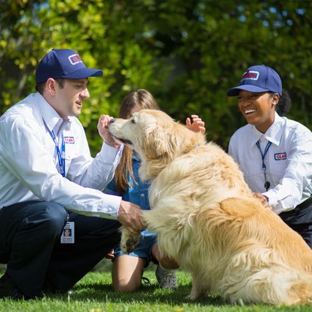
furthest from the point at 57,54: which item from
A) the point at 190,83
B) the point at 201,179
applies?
the point at 190,83

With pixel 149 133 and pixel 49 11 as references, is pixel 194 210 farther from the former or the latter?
pixel 49 11

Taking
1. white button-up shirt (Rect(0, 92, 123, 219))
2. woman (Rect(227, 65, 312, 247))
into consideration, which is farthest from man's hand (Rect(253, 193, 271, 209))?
white button-up shirt (Rect(0, 92, 123, 219))

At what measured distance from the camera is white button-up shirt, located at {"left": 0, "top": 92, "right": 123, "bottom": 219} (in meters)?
4.80

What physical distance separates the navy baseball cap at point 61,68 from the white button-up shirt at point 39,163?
0.63ft

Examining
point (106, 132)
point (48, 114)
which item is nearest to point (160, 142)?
point (106, 132)

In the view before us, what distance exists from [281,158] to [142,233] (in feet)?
4.43

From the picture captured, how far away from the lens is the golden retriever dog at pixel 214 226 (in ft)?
14.4

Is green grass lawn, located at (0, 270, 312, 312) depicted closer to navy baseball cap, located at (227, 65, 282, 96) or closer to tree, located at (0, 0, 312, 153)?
navy baseball cap, located at (227, 65, 282, 96)

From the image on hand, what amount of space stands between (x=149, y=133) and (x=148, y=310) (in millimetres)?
1348

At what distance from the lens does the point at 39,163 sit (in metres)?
4.80

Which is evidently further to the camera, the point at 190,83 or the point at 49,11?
the point at 190,83

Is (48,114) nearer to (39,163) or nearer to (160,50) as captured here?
(39,163)

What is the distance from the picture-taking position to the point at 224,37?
9289 mm

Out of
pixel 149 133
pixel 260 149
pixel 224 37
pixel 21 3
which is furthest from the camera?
pixel 224 37
